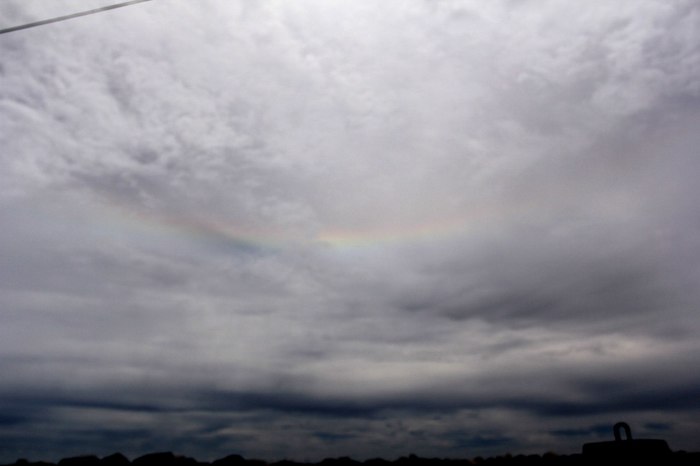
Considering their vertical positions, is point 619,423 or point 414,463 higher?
point 619,423

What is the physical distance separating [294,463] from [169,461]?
3269 millimetres

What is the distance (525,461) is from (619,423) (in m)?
2.66

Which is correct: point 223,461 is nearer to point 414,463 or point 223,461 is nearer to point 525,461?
point 414,463

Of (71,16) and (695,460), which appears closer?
(71,16)

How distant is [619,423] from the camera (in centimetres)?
1452

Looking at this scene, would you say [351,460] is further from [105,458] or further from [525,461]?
[105,458]

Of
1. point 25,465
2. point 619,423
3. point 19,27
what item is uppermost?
point 19,27

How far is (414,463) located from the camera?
15.1 metres

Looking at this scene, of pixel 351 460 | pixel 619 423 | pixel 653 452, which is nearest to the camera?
pixel 653 452

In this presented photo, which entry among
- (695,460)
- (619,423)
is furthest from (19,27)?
(695,460)

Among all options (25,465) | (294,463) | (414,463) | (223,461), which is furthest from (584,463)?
(25,465)

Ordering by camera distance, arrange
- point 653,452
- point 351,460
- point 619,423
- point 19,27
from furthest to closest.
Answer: point 351,460, point 619,423, point 653,452, point 19,27

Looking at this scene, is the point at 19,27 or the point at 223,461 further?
the point at 223,461

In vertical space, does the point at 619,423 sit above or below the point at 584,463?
above
